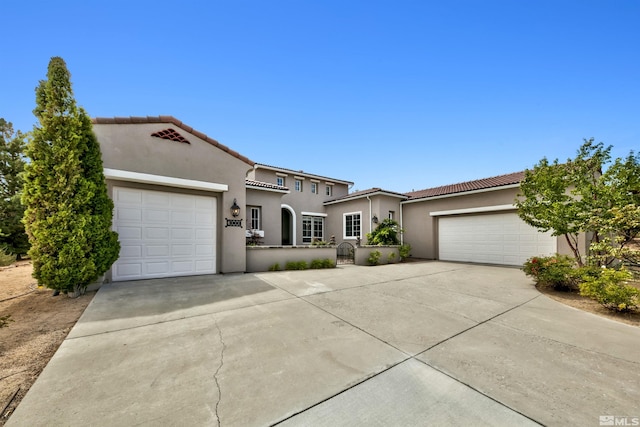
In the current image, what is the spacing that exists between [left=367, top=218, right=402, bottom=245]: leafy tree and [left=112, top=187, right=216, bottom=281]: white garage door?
26.5ft

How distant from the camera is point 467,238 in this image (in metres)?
12.3

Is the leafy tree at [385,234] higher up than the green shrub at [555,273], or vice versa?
the leafy tree at [385,234]

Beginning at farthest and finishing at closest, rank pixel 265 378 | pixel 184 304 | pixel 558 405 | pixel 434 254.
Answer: pixel 434 254, pixel 184 304, pixel 265 378, pixel 558 405

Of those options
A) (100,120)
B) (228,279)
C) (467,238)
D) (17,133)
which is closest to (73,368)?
(228,279)

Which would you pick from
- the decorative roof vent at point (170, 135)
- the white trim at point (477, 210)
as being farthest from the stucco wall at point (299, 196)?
the decorative roof vent at point (170, 135)

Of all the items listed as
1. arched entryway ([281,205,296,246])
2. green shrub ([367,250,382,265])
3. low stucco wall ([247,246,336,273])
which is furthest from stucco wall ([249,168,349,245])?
low stucco wall ([247,246,336,273])

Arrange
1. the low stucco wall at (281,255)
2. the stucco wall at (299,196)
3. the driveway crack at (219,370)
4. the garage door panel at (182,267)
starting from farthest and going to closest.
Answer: the stucco wall at (299,196) < the low stucco wall at (281,255) < the garage door panel at (182,267) < the driveway crack at (219,370)

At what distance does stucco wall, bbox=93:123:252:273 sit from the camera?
22.2ft

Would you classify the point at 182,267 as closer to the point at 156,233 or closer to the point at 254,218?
the point at 156,233

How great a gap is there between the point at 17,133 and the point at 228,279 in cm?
1765

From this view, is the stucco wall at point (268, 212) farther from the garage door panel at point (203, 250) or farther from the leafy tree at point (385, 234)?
the leafy tree at point (385, 234)

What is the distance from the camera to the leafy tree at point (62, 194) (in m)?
5.19

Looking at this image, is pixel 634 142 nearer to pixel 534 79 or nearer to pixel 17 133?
pixel 534 79

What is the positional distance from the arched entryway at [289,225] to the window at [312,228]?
835 millimetres
